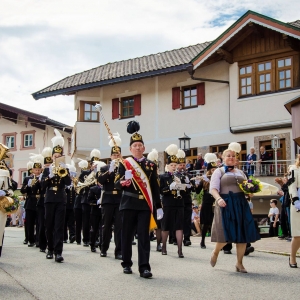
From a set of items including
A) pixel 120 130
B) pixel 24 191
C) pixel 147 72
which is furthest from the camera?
pixel 120 130

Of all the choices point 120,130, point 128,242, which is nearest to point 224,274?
point 128,242

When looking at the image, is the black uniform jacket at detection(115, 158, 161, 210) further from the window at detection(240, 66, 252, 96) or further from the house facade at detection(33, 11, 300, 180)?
the window at detection(240, 66, 252, 96)

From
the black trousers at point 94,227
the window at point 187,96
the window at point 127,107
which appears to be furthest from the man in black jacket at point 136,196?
the window at point 127,107

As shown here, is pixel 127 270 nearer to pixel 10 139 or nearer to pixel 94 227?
pixel 94 227

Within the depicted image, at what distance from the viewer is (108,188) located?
11578 millimetres

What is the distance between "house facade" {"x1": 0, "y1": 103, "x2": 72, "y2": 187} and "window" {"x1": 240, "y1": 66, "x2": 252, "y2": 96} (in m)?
23.0

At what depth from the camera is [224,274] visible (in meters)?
8.65

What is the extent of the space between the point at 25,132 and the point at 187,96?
24.4m

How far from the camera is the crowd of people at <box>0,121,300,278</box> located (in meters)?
8.80

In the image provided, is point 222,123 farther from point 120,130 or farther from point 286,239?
point 286,239

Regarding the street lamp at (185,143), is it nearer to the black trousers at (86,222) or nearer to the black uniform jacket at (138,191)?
the black trousers at (86,222)

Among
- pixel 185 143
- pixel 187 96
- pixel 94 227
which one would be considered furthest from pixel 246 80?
pixel 94 227

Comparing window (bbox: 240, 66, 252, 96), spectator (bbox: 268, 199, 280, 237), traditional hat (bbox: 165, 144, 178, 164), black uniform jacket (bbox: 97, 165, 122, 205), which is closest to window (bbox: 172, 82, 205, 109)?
window (bbox: 240, 66, 252, 96)

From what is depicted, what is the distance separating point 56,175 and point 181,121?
1896cm
